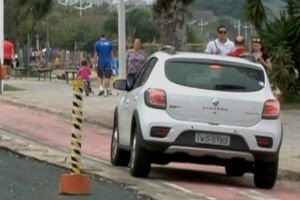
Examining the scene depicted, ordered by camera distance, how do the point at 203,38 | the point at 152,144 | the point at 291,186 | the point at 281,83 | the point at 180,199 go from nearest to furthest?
1. the point at 180,199
2. the point at 152,144
3. the point at 291,186
4. the point at 281,83
5. the point at 203,38

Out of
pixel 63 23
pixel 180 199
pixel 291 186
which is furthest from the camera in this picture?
pixel 63 23

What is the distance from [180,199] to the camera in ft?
36.7

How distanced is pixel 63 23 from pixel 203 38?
106 ft

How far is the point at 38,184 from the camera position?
469 inches

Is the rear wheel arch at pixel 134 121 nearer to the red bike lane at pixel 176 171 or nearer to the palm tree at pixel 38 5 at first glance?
the red bike lane at pixel 176 171

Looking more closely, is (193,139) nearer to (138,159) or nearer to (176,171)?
(138,159)

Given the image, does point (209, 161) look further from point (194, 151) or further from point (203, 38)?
point (203, 38)

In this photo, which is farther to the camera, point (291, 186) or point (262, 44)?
point (262, 44)

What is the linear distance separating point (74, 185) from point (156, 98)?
1748mm

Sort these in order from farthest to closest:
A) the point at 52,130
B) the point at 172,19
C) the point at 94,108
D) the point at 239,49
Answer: the point at 94,108
the point at 172,19
the point at 52,130
the point at 239,49

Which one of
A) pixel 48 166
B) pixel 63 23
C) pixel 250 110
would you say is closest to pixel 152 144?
pixel 250 110

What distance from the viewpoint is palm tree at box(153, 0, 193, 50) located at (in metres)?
20.8

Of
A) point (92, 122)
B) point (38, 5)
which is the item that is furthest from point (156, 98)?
point (38, 5)

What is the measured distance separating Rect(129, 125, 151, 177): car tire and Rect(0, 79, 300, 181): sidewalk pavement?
2.43 meters
